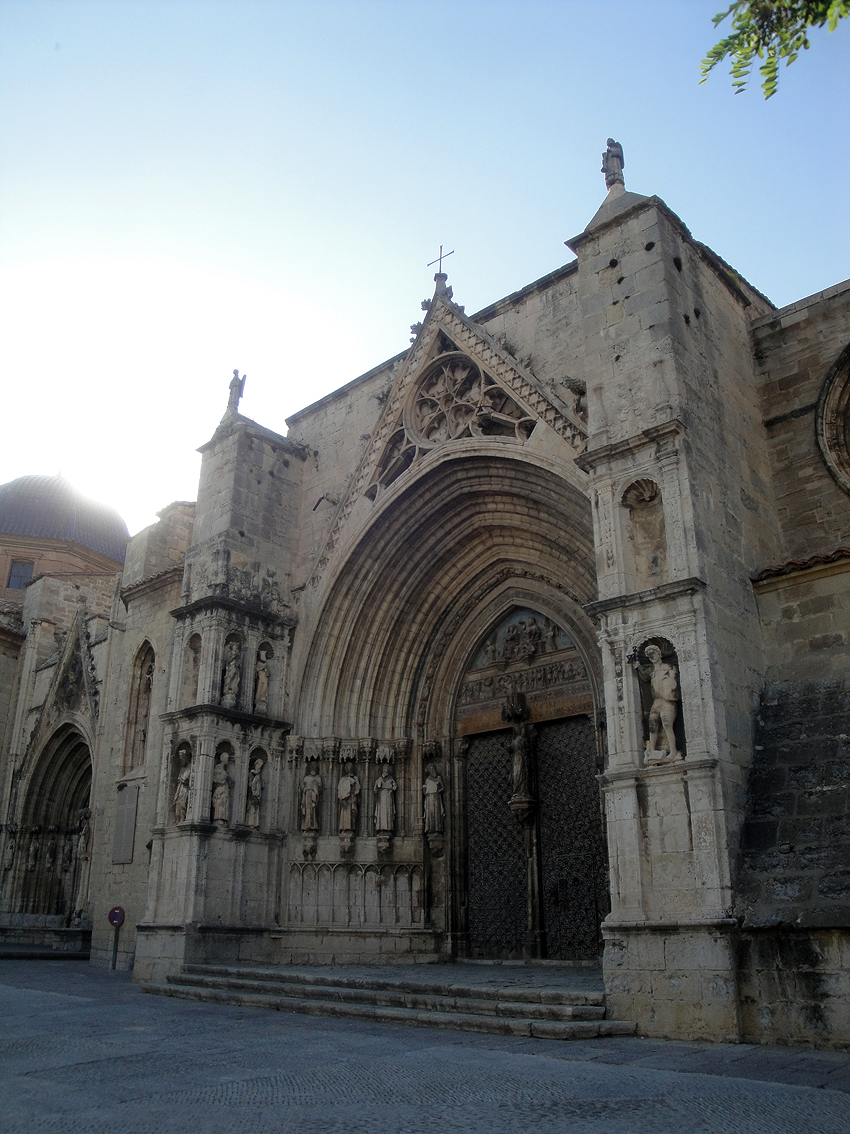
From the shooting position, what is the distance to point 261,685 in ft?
44.5

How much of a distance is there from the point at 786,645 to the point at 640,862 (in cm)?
284

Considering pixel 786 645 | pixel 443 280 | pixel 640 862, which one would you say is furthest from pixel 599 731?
pixel 443 280

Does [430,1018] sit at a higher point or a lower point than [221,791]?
lower

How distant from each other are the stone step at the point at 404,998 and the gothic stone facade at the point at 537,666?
23.9 inches

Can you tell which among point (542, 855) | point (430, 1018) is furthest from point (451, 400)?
point (430, 1018)

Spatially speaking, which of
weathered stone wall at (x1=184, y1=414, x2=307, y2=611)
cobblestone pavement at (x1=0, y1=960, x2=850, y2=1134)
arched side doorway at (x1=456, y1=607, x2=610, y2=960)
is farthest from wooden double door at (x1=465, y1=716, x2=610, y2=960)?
cobblestone pavement at (x1=0, y1=960, x2=850, y2=1134)

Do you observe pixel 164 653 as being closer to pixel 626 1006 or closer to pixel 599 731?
pixel 599 731

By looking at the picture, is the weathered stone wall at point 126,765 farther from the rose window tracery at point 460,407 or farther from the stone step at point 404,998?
the rose window tracery at point 460,407

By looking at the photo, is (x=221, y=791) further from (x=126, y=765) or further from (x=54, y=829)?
(x=54, y=829)

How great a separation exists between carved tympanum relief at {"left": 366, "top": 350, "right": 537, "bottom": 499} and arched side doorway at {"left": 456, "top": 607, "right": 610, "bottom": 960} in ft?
8.88

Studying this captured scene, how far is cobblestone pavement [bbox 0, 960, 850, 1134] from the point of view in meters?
4.26

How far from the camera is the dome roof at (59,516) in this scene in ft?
109

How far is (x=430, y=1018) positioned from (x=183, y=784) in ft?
19.5

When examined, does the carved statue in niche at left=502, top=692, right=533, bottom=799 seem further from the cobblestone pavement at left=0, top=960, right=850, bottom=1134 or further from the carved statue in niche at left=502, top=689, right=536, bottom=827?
the cobblestone pavement at left=0, top=960, right=850, bottom=1134
